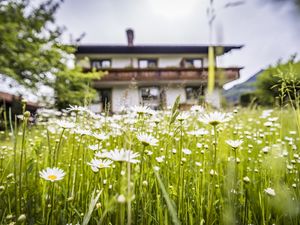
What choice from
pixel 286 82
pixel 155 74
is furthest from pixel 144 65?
pixel 286 82

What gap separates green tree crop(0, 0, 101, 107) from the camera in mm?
4812

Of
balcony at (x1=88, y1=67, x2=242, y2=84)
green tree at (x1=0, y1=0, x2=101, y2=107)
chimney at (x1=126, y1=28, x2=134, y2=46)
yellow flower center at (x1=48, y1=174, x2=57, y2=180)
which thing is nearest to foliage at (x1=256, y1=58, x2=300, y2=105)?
yellow flower center at (x1=48, y1=174, x2=57, y2=180)

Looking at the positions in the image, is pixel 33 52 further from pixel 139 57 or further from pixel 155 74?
pixel 139 57

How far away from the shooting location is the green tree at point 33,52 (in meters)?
4.81

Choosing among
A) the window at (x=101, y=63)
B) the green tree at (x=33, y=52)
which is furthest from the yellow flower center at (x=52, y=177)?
the window at (x=101, y=63)

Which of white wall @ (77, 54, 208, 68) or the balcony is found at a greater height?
white wall @ (77, 54, 208, 68)

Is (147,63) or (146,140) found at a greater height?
(147,63)

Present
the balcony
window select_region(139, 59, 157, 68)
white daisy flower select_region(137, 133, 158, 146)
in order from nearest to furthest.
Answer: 1. white daisy flower select_region(137, 133, 158, 146)
2. the balcony
3. window select_region(139, 59, 157, 68)

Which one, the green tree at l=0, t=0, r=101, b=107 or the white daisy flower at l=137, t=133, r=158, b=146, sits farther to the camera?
the green tree at l=0, t=0, r=101, b=107

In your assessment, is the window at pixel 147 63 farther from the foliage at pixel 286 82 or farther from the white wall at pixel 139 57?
the foliage at pixel 286 82

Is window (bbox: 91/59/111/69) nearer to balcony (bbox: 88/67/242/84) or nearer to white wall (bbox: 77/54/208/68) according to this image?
white wall (bbox: 77/54/208/68)

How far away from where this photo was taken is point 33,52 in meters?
6.12

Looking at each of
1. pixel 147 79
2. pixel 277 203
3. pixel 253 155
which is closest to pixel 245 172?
pixel 253 155

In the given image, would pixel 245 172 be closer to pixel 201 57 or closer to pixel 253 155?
pixel 253 155
